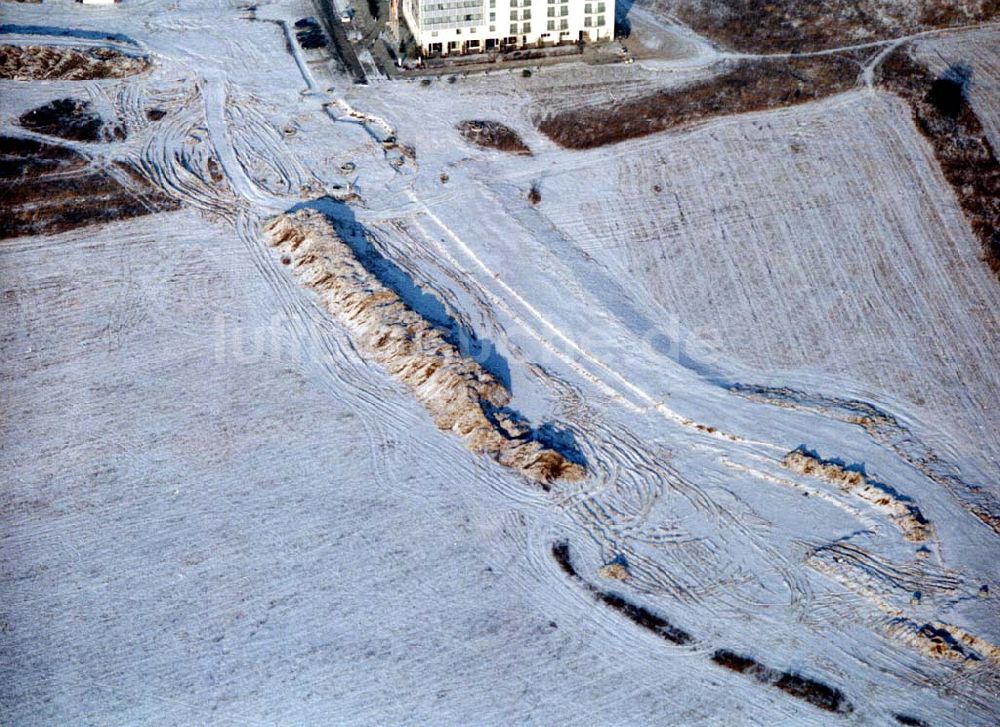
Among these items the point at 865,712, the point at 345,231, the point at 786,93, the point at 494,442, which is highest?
the point at 786,93

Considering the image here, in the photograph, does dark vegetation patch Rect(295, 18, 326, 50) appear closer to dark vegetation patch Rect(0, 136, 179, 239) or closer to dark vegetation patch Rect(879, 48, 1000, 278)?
dark vegetation patch Rect(0, 136, 179, 239)

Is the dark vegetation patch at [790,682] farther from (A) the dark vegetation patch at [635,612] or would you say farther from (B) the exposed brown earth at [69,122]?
(B) the exposed brown earth at [69,122]

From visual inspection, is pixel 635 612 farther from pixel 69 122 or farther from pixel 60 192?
pixel 69 122

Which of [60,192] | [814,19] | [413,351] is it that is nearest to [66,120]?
[60,192]

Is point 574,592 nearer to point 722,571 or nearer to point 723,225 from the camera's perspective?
point 722,571

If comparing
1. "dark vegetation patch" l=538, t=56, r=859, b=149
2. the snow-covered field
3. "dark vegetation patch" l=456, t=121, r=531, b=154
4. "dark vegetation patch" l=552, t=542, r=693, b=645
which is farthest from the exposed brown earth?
"dark vegetation patch" l=552, t=542, r=693, b=645

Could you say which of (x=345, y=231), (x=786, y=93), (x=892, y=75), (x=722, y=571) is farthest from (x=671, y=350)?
(x=892, y=75)
